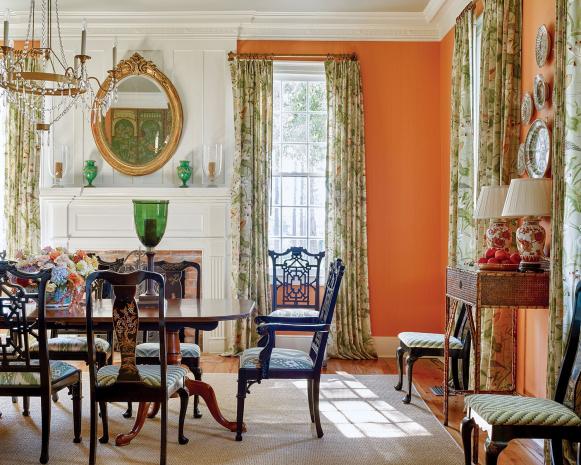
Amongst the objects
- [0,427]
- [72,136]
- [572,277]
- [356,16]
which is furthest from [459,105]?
[0,427]

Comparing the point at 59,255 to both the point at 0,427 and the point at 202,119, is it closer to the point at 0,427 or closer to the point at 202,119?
the point at 0,427

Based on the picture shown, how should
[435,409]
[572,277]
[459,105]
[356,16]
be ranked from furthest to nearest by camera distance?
[356,16], [459,105], [435,409], [572,277]

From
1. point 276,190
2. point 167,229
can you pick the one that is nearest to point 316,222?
point 276,190

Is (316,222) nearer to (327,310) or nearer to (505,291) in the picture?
(327,310)

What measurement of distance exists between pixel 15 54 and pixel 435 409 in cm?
348

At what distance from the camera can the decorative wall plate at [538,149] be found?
12.2 ft

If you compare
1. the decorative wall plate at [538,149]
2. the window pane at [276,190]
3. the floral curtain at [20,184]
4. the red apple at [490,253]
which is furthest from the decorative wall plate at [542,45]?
the floral curtain at [20,184]

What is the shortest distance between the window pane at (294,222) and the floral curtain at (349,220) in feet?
1.22

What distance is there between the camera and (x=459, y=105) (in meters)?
5.34

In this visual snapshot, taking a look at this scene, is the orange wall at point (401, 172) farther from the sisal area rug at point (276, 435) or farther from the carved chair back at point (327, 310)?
the carved chair back at point (327, 310)

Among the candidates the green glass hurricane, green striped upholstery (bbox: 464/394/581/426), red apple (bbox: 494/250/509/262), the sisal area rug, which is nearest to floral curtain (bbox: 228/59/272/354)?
the sisal area rug

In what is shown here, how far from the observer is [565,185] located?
10.4 feet

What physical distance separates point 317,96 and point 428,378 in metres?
2.87

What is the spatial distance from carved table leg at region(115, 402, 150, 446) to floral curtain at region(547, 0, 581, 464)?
215cm
